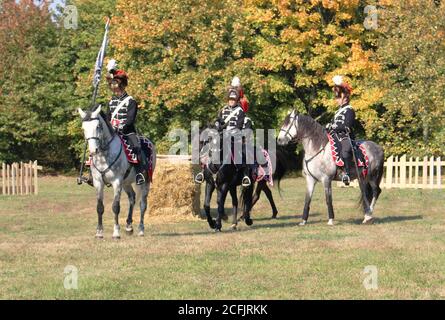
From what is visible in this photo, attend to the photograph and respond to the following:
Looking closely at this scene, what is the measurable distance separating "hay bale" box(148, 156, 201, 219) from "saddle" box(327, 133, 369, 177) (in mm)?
4730

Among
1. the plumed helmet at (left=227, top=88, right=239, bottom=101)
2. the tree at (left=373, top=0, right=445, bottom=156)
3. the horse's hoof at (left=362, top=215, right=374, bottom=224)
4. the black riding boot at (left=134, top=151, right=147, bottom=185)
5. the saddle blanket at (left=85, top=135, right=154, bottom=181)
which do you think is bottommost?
the horse's hoof at (left=362, top=215, right=374, bottom=224)

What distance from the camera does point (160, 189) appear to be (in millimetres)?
24531

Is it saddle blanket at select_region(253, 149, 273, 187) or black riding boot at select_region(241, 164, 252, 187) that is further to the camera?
saddle blanket at select_region(253, 149, 273, 187)

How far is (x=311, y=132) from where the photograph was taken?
21828 mm

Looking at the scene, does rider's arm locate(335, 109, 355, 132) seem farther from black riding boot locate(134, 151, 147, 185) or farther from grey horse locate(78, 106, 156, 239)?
grey horse locate(78, 106, 156, 239)

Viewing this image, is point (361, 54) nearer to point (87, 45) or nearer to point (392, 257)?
point (87, 45)

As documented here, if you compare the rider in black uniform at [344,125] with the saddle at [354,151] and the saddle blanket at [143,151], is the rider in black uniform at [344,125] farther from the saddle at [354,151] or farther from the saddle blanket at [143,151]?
the saddle blanket at [143,151]

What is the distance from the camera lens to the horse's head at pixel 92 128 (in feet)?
57.7

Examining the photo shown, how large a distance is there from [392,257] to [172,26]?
109ft

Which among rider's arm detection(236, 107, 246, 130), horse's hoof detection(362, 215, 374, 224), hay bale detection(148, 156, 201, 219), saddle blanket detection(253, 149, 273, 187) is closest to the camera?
rider's arm detection(236, 107, 246, 130)

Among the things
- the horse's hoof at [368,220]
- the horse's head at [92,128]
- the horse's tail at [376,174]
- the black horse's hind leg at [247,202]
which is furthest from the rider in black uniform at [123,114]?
the horse's tail at [376,174]

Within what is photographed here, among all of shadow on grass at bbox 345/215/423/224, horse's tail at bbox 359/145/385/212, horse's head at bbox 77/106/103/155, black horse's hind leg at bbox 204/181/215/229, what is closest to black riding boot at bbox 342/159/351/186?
horse's tail at bbox 359/145/385/212

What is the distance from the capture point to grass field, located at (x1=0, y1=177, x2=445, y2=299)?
1189 centimetres

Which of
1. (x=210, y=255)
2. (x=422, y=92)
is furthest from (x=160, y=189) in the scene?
(x=422, y=92)
